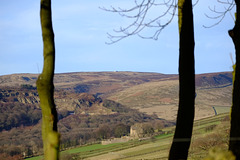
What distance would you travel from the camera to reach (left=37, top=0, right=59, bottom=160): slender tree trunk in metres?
4.77

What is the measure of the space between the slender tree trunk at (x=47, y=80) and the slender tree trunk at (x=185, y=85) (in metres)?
2.00

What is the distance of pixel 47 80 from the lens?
191 inches

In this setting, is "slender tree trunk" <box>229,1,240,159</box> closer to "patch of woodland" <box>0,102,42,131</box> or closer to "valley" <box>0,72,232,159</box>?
"valley" <box>0,72,232,159</box>

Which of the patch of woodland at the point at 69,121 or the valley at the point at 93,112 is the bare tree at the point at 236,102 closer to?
Answer: the valley at the point at 93,112

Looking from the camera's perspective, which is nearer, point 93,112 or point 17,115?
point 17,115

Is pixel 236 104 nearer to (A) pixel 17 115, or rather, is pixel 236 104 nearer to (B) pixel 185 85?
(B) pixel 185 85

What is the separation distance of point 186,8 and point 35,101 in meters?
178

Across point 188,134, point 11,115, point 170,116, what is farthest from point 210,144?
point 11,115

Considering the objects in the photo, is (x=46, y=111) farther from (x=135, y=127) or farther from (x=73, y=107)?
(x=73, y=107)

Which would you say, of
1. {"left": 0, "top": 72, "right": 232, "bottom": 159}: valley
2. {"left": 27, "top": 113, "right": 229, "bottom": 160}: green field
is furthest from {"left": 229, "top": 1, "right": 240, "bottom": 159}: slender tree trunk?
{"left": 0, "top": 72, "right": 232, "bottom": 159}: valley

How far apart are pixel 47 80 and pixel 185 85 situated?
2236mm

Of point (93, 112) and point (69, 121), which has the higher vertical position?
point (93, 112)

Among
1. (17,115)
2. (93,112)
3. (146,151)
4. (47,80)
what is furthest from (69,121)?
(47,80)

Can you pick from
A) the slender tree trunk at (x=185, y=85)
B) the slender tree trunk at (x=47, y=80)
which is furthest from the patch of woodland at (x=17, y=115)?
the slender tree trunk at (x=47, y=80)
